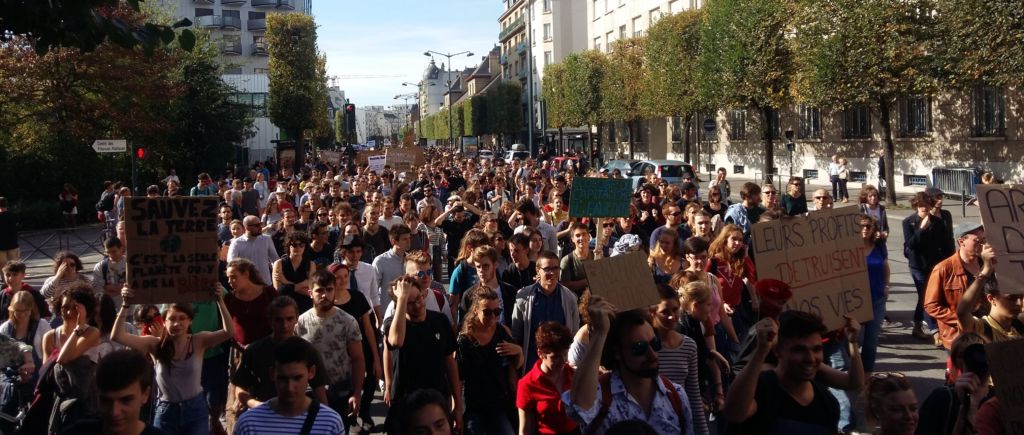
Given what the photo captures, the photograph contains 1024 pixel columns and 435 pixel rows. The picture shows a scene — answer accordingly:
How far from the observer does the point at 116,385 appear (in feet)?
13.1

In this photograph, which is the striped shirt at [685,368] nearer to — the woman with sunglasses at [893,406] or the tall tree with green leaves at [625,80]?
the woman with sunglasses at [893,406]

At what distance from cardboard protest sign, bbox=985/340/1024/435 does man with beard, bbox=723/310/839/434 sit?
0.63 metres

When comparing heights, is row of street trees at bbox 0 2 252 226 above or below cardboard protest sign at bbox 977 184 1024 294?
above

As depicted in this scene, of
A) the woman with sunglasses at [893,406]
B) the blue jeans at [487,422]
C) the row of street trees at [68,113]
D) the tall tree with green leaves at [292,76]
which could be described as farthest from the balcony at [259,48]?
the woman with sunglasses at [893,406]

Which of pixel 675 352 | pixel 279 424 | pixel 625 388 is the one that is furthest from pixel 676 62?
pixel 279 424

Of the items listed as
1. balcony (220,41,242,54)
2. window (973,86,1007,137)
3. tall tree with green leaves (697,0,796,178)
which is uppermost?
balcony (220,41,242,54)

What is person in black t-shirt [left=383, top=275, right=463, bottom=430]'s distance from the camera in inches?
236

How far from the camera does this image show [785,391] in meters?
4.17

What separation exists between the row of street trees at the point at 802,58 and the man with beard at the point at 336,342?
61.4ft

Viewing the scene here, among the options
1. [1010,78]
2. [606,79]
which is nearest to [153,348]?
[1010,78]

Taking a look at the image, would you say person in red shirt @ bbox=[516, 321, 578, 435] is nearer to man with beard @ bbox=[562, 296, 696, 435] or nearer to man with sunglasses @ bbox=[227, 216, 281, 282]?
man with beard @ bbox=[562, 296, 696, 435]

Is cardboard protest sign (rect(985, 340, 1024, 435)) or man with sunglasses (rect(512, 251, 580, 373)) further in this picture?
man with sunglasses (rect(512, 251, 580, 373))

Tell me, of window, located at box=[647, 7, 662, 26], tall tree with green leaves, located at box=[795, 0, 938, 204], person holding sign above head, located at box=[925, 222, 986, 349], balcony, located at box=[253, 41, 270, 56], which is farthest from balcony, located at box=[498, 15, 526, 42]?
person holding sign above head, located at box=[925, 222, 986, 349]

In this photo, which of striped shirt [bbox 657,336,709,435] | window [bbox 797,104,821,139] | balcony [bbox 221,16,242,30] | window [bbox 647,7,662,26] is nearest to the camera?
striped shirt [bbox 657,336,709,435]
